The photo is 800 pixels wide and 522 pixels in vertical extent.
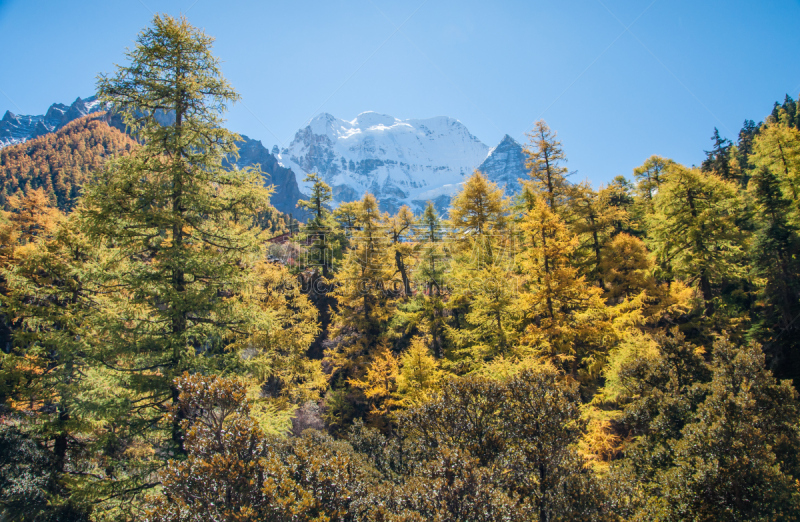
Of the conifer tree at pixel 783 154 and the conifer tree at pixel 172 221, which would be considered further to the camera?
the conifer tree at pixel 783 154

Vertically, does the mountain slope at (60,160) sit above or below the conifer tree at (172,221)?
above

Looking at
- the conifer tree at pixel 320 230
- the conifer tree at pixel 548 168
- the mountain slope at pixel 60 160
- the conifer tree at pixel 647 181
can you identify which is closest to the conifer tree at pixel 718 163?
the conifer tree at pixel 647 181

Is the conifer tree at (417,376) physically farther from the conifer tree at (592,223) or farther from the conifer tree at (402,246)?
the conifer tree at (592,223)

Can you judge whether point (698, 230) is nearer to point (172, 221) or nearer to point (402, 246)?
point (402, 246)

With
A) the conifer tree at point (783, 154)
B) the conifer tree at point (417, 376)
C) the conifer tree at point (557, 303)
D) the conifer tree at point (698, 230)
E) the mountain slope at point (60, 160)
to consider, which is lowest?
the conifer tree at point (417, 376)

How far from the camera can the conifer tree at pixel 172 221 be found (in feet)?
25.3

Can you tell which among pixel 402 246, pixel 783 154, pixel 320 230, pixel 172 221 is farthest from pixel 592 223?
pixel 172 221

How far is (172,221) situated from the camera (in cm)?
809

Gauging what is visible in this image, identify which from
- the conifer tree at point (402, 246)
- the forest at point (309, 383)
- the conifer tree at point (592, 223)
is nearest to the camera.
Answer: the forest at point (309, 383)

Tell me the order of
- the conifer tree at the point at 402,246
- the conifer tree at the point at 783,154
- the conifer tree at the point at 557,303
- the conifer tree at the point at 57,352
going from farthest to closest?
the conifer tree at the point at 402,246, the conifer tree at the point at 783,154, the conifer tree at the point at 557,303, the conifer tree at the point at 57,352

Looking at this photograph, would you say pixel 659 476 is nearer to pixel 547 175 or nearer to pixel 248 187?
pixel 248 187

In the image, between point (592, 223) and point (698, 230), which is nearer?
point (698, 230)

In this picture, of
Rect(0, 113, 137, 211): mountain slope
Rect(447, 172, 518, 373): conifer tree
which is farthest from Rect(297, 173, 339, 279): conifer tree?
Rect(0, 113, 137, 211): mountain slope

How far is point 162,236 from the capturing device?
27.6 feet
